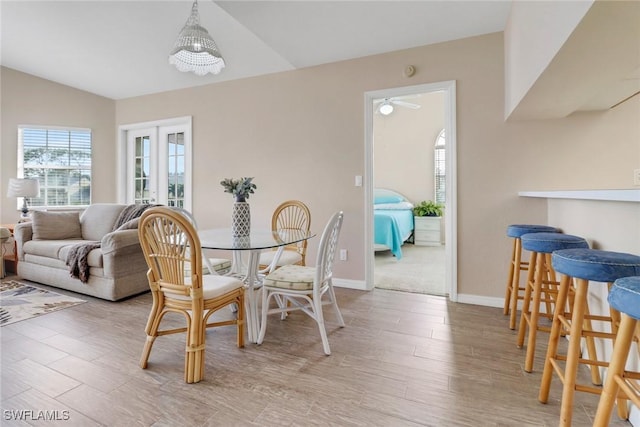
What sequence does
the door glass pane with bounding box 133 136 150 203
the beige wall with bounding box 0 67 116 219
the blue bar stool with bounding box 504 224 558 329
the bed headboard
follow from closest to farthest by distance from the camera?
1. the blue bar stool with bounding box 504 224 558 329
2. the beige wall with bounding box 0 67 116 219
3. the door glass pane with bounding box 133 136 150 203
4. the bed headboard

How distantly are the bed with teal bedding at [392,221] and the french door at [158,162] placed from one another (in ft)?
9.46

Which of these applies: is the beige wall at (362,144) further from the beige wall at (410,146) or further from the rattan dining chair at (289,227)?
the beige wall at (410,146)

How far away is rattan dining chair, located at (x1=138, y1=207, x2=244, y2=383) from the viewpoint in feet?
5.54

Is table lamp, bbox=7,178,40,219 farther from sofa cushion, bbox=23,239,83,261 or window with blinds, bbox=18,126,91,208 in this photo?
sofa cushion, bbox=23,239,83,261

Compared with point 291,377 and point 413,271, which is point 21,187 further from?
point 413,271

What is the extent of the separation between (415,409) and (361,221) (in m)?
2.13

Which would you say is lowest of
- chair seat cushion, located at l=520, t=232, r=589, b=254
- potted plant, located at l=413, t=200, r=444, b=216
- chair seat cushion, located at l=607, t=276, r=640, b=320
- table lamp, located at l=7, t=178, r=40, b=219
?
chair seat cushion, located at l=607, t=276, r=640, b=320

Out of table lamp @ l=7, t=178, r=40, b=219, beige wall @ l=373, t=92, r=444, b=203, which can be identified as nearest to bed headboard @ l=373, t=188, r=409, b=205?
beige wall @ l=373, t=92, r=444, b=203

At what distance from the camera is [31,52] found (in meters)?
3.97

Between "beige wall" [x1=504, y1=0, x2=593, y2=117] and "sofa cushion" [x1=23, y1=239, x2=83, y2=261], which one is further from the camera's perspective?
"sofa cushion" [x1=23, y1=239, x2=83, y2=261]

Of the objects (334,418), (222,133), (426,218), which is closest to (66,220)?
(222,133)

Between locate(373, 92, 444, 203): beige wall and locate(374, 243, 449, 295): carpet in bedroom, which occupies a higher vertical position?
locate(373, 92, 444, 203): beige wall

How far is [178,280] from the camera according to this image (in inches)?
70.6

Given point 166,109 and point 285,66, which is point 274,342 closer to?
point 285,66
